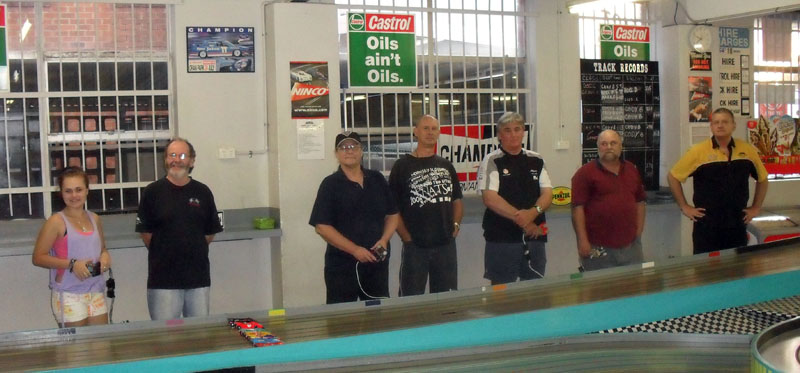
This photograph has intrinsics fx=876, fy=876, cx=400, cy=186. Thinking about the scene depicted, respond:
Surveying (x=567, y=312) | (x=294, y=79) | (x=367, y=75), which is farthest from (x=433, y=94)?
(x=567, y=312)

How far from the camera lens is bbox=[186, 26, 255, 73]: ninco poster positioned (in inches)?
251

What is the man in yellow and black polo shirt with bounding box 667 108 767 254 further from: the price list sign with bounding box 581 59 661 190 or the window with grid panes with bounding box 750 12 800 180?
the window with grid panes with bounding box 750 12 800 180

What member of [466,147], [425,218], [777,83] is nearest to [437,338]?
[425,218]

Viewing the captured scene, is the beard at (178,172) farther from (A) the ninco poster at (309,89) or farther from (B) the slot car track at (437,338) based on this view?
(A) the ninco poster at (309,89)

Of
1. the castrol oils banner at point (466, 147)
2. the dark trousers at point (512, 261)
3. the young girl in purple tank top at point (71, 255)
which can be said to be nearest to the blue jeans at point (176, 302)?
the young girl in purple tank top at point (71, 255)

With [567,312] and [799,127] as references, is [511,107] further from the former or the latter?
[567,312]

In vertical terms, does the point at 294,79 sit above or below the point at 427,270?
above

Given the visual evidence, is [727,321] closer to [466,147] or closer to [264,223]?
[264,223]

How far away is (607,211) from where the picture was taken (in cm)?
506

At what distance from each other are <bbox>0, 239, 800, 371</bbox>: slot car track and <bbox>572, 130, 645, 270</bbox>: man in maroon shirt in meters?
1.08

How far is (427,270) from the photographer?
512 centimetres

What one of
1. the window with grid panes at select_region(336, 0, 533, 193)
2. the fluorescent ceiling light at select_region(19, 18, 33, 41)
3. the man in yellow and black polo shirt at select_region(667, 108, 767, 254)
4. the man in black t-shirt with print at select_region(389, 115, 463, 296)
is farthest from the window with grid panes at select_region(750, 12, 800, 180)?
the fluorescent ceiling light at select_region(19, 18, 33, 41)

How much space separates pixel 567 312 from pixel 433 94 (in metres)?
4.11

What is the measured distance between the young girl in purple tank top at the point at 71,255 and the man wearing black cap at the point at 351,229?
112 centimetres
